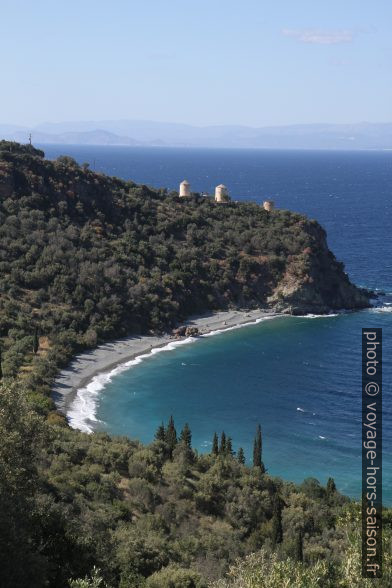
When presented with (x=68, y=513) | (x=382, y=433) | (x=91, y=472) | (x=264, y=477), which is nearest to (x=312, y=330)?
(x=382, y=433)

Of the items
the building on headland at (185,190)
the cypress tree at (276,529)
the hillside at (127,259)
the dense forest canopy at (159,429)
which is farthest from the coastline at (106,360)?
the building on headland at (185,190)

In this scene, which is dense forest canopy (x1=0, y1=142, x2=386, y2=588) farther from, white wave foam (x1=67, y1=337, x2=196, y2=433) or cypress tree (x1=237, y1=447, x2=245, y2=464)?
white wave foam (x1=67, y1=337, x2=196, y2=433)

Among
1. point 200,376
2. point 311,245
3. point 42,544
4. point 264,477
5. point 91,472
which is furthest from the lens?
point 311,245

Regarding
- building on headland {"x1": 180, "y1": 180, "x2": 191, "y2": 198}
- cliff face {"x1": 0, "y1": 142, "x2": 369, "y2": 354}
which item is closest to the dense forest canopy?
cliff face {"x1": 0, "y1": 142, "x2": 369, "y2": 354}

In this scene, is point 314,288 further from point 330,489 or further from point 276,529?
point 276,529

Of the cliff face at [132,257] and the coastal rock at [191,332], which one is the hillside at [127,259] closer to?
the cliff face at [132,257]

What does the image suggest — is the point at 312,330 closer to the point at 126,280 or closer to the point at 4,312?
the point at 126,280
